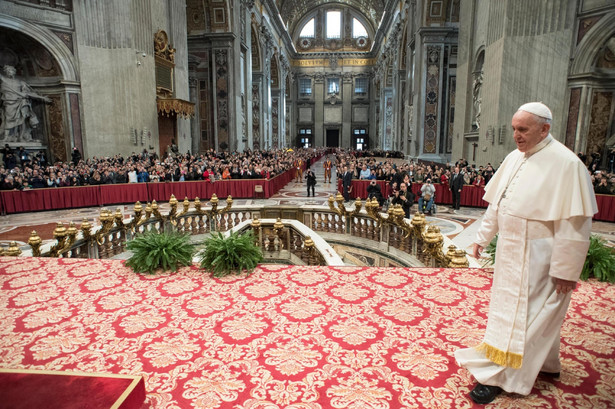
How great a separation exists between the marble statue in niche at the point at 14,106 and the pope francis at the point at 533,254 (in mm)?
19377

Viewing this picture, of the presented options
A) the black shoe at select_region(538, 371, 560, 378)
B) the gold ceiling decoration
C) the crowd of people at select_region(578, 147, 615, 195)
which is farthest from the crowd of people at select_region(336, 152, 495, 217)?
the gold ceiling decoration

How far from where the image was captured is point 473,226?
384 inches

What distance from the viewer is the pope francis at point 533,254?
2021 mm

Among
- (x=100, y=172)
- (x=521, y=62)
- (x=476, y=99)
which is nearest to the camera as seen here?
(x=100, y=172)

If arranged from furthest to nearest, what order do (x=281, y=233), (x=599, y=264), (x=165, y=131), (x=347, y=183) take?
(x=165, y=131)
(x=347, y=183)
(x=281, y=233)
(x=599, y=264)

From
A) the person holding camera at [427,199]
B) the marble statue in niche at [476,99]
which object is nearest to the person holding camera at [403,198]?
the person holding camera at [427,199]

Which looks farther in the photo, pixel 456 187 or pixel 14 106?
pixel 14 106

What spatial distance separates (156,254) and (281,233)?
334cm

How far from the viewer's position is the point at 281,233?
7.57 m

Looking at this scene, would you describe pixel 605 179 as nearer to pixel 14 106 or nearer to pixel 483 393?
pixel 483 393

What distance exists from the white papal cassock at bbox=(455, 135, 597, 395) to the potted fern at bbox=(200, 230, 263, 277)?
282 centimetres

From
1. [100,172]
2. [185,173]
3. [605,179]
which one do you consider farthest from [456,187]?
[100,172]

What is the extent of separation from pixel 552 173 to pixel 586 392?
1.38m

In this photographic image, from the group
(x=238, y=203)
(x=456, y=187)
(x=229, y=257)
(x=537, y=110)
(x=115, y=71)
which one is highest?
(x=115, y=71)
